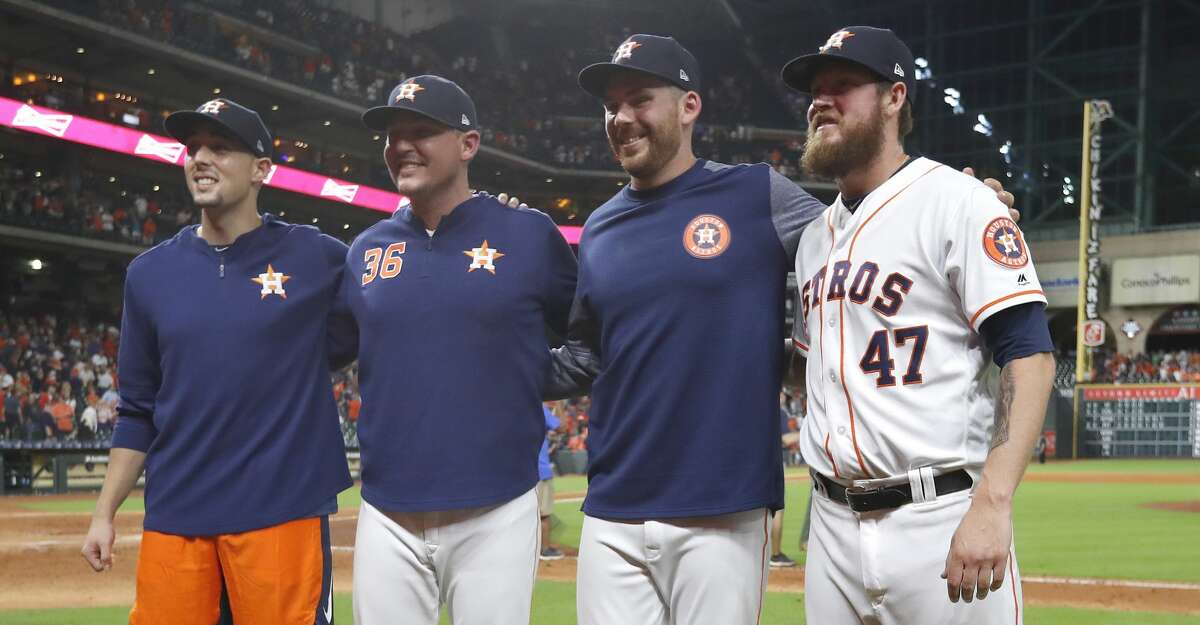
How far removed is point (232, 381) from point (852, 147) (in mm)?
1918

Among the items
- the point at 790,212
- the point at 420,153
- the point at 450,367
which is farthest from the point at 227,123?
the point at 790,212

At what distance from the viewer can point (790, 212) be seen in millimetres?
3178

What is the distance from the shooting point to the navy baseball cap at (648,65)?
10.4 feet

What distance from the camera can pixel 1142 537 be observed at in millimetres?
11391

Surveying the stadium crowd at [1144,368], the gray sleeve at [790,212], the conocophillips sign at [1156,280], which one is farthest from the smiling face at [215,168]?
the conocophillips sign at [1156,280]

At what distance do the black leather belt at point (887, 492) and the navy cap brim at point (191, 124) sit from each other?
2.09 m

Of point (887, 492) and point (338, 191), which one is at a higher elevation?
point (338, 191)

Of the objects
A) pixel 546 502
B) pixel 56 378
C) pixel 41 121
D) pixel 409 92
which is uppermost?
pixel 41 121

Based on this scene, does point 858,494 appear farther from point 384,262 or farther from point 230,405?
point 230,405

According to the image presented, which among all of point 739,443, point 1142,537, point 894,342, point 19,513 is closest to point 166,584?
point 739,443

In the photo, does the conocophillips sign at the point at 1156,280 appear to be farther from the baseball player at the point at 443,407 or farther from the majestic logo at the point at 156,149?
the baseball player at the point at 443,407

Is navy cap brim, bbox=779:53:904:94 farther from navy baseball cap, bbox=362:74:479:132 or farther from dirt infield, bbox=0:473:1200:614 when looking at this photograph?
dirt infield, bbox=0:473:1200:614

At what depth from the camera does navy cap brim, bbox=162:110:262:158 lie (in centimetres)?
338

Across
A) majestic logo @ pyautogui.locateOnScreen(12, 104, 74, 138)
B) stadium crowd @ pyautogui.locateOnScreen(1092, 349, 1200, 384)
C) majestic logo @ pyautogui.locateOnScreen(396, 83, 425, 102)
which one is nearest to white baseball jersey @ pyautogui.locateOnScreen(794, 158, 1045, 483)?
majestic logo @ pyautogui.locateOnScreen(396, 83, 425, 102)
